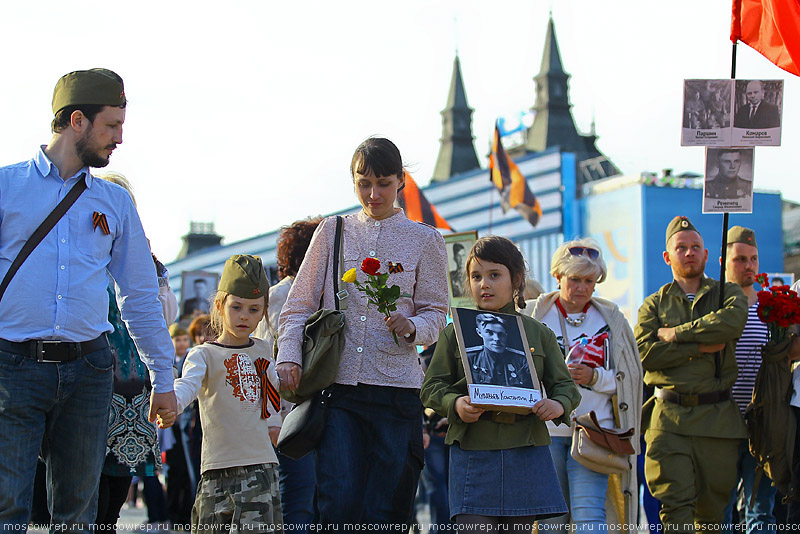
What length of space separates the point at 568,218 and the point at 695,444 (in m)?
55.9

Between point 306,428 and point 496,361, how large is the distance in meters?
0.94

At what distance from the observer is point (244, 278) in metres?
6.27

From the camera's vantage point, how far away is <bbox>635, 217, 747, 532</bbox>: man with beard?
22.9 feet

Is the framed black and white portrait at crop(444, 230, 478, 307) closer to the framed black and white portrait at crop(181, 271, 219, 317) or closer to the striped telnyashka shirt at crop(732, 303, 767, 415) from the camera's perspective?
the striped telnyashka shirt at crop(732, 303, 767, 415)

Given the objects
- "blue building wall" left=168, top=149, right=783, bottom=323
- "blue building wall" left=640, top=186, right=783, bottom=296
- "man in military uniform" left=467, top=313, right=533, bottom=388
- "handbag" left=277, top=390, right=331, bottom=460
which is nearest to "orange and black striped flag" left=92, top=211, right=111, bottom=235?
"handbag" left=277, top=390, right=331, bottom=460

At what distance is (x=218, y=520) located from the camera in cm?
603

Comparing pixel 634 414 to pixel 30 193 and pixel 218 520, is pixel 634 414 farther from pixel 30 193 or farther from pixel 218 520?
pixel 30 193

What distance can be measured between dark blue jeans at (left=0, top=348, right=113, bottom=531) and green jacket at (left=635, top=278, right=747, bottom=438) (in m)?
3.83

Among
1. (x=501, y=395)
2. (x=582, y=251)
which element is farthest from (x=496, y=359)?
(x=582, y=251)

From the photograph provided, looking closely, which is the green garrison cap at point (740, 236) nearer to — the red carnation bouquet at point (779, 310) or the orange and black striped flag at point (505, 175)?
the red carnation bouquet at point (779, 310)

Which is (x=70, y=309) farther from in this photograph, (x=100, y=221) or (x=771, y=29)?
(x=771, y=29)

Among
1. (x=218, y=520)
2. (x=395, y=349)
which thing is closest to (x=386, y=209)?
(x=395, y=349)

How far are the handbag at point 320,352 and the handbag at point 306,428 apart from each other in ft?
0.17

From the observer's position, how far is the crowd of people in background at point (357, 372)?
14.9ft
